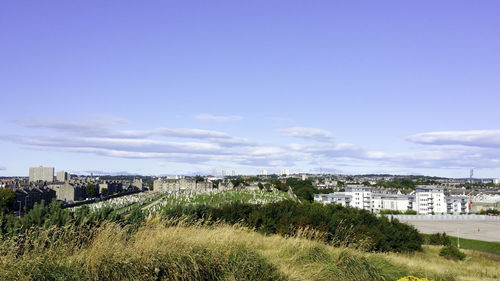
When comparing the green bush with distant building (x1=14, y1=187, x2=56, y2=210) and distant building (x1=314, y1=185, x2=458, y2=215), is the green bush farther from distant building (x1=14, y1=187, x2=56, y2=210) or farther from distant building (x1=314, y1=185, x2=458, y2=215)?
distant building (x1=14, y1=187, x2=56, y2=210)

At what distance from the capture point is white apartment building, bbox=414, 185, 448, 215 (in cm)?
10860

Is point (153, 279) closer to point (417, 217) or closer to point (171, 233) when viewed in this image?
point (171, 233)

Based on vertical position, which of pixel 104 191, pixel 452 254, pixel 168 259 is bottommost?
pixel 104 191

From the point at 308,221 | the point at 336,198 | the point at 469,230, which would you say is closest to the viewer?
the point at 308,221

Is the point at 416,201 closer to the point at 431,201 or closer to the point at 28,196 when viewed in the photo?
the point at 431,201

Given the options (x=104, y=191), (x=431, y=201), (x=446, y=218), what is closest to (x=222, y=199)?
(x=446, y=218)

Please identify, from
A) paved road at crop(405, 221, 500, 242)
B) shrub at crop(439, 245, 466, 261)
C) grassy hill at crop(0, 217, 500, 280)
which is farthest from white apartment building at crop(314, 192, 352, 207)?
grassy hill at crop(0, 217, 500, 280)

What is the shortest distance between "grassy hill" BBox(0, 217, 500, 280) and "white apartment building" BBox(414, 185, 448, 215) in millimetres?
107447

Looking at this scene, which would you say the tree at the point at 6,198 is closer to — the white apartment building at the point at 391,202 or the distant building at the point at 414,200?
the distant building at the point at 414,200

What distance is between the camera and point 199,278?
768cm

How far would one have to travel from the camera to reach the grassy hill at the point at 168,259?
666cm

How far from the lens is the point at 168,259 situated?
7.56 metres

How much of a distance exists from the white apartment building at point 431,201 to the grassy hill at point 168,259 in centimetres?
10745

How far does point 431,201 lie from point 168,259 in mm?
114969
